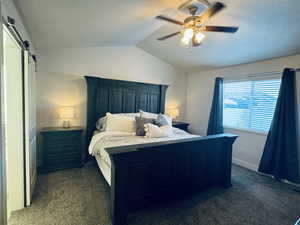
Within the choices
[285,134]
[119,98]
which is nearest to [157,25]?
[119,98]

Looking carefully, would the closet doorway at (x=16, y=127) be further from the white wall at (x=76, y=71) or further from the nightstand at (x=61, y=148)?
the white wall at (x=76, y=71)

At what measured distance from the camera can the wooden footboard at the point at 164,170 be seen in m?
1.75

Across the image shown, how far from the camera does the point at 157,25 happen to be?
2857mm

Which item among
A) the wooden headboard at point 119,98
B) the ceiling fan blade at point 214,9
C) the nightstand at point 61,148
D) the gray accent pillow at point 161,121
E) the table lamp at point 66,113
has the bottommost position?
the nightstand at point 61,148

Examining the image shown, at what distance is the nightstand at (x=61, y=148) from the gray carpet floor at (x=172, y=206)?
0.27 meters

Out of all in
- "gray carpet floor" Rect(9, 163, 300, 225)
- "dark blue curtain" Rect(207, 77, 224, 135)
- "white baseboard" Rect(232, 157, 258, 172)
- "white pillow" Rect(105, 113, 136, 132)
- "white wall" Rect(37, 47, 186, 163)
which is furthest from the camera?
"dark blue curtain" Rect(207, 77, 224, 135)

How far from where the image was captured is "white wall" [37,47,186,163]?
3236 mm

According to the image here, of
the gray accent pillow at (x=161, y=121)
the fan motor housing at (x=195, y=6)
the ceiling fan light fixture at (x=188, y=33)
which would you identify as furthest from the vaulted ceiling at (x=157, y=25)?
the gray accent pillow at (x=161, y=121)

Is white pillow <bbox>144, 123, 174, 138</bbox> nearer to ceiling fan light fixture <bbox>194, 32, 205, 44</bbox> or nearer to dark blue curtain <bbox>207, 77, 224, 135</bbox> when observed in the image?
ceiling fan light fixture <bbox>194, 32, 205, 44</bbox>

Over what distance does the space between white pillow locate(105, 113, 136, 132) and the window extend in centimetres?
244

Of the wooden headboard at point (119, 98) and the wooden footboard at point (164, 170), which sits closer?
the wooden footboard at point (164, 170)

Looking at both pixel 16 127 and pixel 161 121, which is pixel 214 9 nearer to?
pixel 161 121

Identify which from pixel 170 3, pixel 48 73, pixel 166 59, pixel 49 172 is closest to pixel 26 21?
pixel 48 73

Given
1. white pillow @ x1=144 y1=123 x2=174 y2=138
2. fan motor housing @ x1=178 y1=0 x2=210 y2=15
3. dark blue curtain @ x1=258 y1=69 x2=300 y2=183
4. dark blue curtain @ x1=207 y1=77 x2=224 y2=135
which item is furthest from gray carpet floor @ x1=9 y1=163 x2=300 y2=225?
fan motor housing @ x1=178 y1=0 x2=210 y2=15
